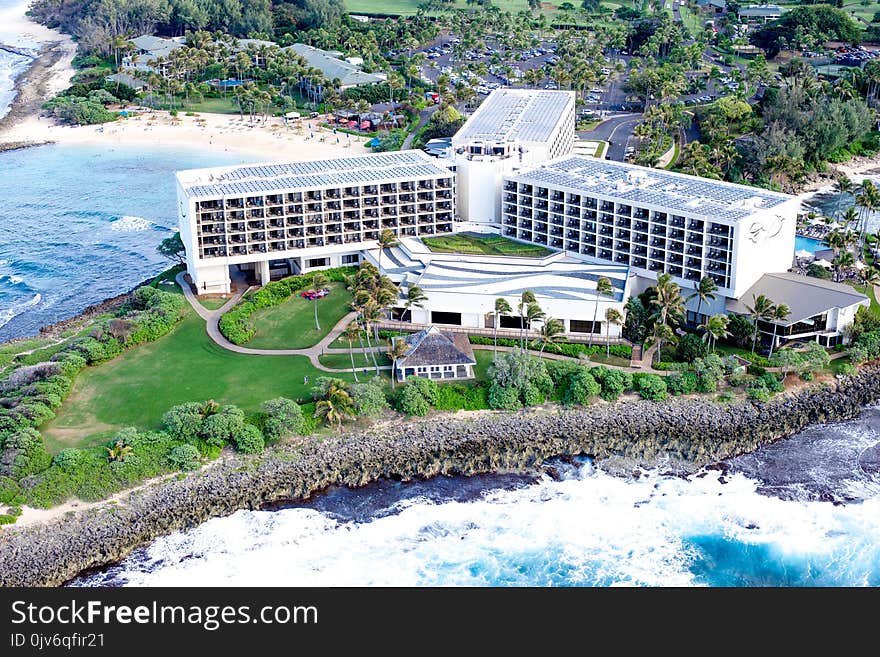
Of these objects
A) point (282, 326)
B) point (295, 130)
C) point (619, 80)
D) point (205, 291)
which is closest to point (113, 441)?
point (282, 326)

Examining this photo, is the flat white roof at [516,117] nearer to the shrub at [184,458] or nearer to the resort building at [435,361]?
the resort building at [435,361]

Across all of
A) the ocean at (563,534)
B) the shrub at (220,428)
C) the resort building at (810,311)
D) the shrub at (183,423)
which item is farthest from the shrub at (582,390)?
the shrub at (183,423)

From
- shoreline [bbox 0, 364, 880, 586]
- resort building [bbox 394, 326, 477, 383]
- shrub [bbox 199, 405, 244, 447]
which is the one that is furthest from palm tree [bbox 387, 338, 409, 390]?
shrub [bbox 199, 405, 244, 447]

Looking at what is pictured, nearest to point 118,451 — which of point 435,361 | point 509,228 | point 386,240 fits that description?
point 435,361

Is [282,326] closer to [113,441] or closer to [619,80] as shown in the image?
[113,441]

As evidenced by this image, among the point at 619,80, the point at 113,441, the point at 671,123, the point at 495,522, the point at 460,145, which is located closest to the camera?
the point at 495,522

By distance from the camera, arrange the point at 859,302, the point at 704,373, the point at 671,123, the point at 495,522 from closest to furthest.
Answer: the point at 495,522 < the point at 704,373 < the point at 859,302 < the point at 671,123

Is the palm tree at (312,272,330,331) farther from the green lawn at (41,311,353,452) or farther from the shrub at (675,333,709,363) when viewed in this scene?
the shrub at (675,333,709,363)
